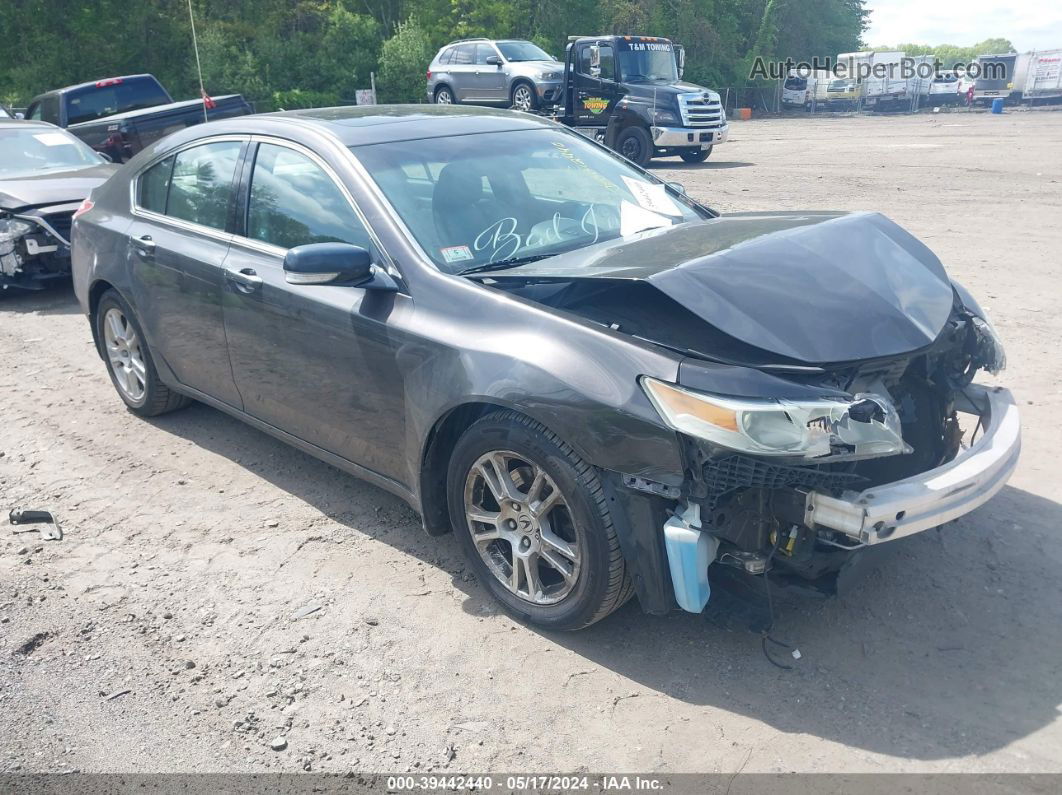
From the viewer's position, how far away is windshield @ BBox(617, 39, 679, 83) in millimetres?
19109

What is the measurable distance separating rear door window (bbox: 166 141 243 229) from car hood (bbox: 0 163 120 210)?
154 inches

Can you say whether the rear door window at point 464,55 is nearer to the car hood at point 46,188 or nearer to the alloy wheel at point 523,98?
the alloy wheel at point 523,98

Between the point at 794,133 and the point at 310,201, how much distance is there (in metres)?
28.2

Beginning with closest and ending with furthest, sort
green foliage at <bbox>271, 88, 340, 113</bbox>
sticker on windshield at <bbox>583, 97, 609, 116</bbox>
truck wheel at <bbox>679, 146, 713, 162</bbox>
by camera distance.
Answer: sticker on windshield at <bbox>583, 97, 609, 116</bbox> < truck wheel at <bbox>679, 146, 713, 162</bbox> < green foliage at <bbox>271, 88, 340, 113</bbox>

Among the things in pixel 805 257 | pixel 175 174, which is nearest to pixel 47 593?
pixel 175 174

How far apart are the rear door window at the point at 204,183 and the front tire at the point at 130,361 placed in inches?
30.2

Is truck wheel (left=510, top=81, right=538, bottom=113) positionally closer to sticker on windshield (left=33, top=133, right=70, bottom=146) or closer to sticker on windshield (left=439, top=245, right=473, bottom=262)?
sticker on windshield (left=33, top=133, right=70, bottom=146)

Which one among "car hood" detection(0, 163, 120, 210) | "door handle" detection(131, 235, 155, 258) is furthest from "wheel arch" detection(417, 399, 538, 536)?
"car hood" detection(0, 163, 120, 210)

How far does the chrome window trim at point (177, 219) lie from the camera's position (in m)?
4.74

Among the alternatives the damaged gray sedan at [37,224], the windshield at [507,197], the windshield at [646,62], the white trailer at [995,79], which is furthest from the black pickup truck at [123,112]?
the white trailer at [995,79]

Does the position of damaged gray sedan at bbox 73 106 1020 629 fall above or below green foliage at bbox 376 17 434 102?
below

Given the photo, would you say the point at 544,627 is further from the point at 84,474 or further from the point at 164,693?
the point at 84,474

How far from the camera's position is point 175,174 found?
5.25 metres

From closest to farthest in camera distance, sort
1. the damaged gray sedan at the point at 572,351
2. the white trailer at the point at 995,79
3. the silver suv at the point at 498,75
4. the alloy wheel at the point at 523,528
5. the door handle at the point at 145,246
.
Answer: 1. the damaged gray sedan at the point at 572,351
2. the alloy wheel at the point at 523,528
3. the door handle at the point at 145,246
4. the silver suv at the point at 498,75
5. the white trailer at the point at 995,79
